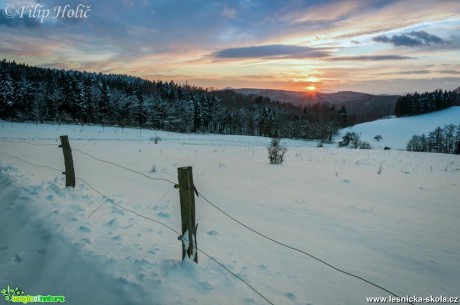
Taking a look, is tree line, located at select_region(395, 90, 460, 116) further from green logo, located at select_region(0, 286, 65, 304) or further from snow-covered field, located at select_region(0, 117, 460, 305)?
green logo, located at select_region(0, 286, 65, 304)

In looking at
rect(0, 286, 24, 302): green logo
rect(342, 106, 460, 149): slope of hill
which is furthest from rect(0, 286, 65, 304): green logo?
rect(342, 106, 460, 149): slope of hill

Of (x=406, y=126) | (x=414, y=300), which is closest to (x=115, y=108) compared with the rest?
(x=414, y=300)

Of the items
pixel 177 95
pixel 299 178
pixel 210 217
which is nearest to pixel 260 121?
pixel 177 95

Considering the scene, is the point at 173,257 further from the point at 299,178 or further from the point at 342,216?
the point at 299,178

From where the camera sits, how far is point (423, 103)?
120m

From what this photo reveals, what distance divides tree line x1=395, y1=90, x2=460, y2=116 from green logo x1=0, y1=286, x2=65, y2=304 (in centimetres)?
14205

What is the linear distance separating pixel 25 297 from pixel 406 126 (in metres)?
120

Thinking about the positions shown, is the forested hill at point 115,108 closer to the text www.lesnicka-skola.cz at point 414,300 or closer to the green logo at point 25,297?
the text www.lesnicka-skola.cz at point 414,300

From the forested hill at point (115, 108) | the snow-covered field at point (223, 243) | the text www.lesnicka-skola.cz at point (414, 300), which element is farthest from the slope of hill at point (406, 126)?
the text www.lesnicka-skola.cz at point (414, 300)

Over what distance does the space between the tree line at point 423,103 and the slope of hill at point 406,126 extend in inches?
128

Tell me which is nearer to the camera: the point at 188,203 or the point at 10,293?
the point at 10,293

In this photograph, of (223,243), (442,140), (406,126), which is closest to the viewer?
(223,243)

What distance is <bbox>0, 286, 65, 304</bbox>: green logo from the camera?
356cm

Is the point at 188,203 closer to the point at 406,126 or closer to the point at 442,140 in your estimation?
the point at 442,140
